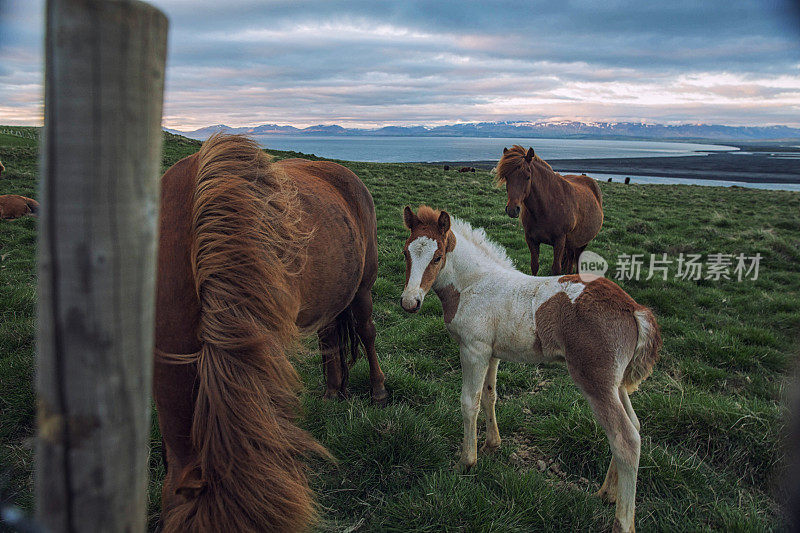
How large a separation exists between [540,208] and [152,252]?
6.63m

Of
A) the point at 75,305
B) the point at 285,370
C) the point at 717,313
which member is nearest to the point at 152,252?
the point at 75,305

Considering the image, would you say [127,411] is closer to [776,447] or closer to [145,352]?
[145,352]

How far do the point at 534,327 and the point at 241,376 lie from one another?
1.98 meters

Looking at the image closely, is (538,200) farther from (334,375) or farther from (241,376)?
(241,376)

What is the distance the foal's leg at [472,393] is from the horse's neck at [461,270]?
0.52m

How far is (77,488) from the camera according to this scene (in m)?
0.88

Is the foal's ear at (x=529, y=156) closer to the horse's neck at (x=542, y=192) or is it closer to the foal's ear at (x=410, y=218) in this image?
the horse's neck at (x=542, y=192)

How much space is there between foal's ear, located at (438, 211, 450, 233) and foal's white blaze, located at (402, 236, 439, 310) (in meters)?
0.16

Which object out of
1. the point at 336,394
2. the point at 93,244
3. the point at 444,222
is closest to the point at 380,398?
the point at 336,394

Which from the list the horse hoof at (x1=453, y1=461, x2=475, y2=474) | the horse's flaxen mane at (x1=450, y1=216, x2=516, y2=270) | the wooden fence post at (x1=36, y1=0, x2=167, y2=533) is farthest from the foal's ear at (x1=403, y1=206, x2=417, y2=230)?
the wooden fence post at (x1=36, y1=0, x2=167, y2=533)

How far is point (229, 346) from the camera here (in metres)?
1.70

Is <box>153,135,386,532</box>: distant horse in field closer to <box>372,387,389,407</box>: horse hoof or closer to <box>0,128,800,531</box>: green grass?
<box>0,128,800,531</box>: green grass

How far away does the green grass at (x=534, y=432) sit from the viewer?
260 centimetres

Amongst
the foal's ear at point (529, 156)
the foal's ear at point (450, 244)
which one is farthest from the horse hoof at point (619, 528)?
the foal's ear at point (529, 156)
